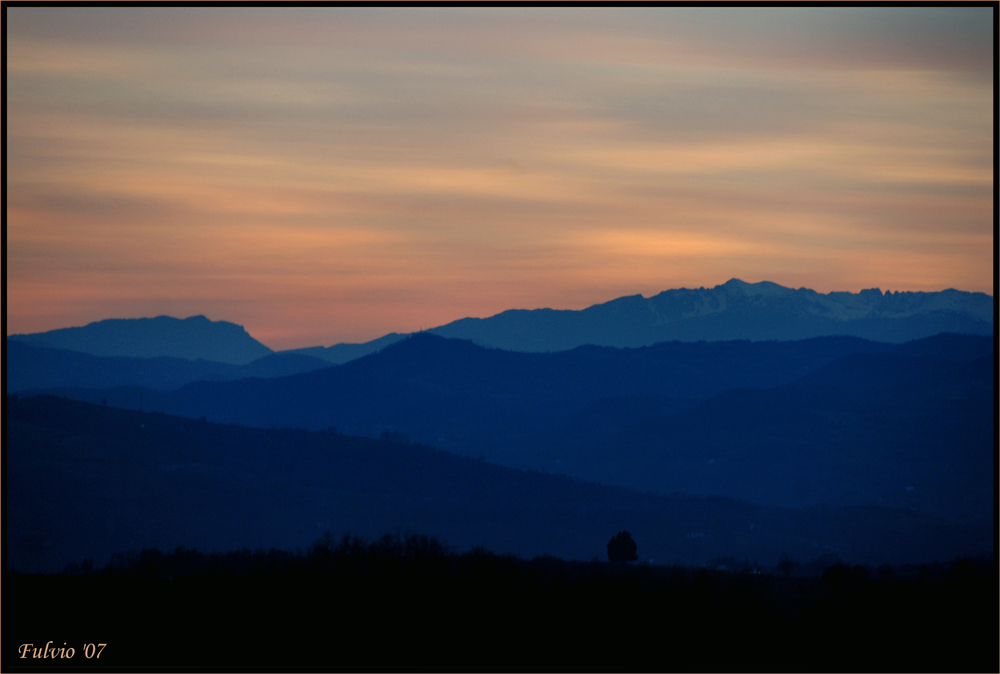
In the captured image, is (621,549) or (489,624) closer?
(489,624)

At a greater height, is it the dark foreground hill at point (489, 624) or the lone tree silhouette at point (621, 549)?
the dark foreground hill at point (489, 624)

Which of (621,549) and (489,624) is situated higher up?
(489,624)

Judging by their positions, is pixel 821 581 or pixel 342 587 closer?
pixel 342 587

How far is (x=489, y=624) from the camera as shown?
5866 centimetres

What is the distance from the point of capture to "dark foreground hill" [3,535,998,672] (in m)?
47.6

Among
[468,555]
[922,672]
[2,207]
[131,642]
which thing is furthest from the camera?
[468,555]

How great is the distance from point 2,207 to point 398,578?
45.5 metres

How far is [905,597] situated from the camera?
54062 mm

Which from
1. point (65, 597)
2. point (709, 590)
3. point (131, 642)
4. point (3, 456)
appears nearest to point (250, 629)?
point (131, 642)

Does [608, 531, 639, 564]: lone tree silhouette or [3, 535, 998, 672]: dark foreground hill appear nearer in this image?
[3, 535, 998, 672]: dark foreground hill

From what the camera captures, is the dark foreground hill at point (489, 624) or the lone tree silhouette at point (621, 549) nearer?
the dark foreground hill at point (489, 624)

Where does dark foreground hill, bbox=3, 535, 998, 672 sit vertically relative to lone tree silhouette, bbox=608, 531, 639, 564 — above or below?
above

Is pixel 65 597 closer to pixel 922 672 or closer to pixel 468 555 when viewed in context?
pixel 468 555

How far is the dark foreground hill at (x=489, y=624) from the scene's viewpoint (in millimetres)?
47562
